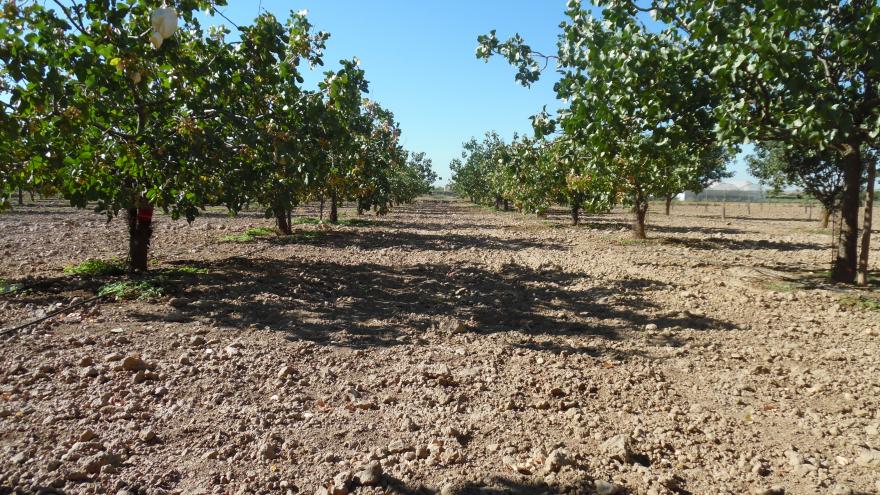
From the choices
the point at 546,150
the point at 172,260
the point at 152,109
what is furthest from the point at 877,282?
the point at 172,260

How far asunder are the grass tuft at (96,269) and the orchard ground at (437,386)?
176 mm

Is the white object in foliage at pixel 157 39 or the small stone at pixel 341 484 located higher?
the white object in foliage at pixel 157 39

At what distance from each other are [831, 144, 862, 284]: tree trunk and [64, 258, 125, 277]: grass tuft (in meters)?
10.5

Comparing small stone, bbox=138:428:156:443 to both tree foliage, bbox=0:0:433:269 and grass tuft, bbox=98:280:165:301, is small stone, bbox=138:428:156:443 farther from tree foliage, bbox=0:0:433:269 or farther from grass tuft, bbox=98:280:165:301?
grass tuft, bbox=98:280:165:301

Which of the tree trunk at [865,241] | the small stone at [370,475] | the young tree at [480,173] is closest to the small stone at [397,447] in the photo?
the small stone at [370,475]

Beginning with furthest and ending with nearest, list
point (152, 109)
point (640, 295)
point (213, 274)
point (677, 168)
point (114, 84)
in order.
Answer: point (677, 168) → point (213, 274) → point (640, 295) → point (152, 109) → point (114, 84)

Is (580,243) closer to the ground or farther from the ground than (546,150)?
closer to the ground

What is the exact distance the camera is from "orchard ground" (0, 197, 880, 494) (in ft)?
9.62

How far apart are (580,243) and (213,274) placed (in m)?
10.3

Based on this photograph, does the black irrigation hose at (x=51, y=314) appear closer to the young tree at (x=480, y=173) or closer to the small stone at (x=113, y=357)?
the small stone at (x=113, y=357)

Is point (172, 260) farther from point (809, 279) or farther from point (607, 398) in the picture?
point (809, 279)

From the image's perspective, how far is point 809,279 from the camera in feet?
28.6

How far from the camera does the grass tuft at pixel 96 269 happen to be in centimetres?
811

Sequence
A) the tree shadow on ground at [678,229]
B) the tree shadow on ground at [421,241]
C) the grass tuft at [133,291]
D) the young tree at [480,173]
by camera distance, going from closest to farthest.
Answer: the grass tuft at [133,291] → the tree shadow on ground at [421,241] → the tree shadow on ground at [678,229] → the young tree at [480,173]
